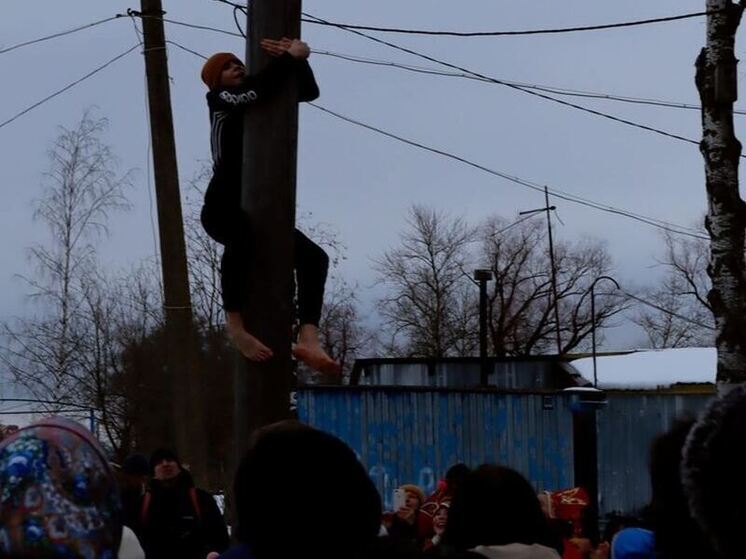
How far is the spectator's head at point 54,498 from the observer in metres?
2.29

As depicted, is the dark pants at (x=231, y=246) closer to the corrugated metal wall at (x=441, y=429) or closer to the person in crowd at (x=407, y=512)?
the person in crowd at (x=407, y=512)

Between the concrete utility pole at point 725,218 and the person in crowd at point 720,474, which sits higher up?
the concrete utility pole at point 725,218

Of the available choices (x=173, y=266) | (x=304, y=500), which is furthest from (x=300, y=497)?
(x=173, y=266)

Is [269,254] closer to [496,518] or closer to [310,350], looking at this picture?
[310,350]

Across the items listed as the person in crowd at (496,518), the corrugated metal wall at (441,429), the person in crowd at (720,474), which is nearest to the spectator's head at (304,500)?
the person in crowd at (720,474)

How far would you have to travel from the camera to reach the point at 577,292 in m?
52.2

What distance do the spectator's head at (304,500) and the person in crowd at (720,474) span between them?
2.42 ft

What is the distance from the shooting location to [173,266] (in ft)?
37.8

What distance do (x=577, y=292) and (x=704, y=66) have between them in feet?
139

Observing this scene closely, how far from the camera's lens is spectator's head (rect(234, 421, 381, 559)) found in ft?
8.46

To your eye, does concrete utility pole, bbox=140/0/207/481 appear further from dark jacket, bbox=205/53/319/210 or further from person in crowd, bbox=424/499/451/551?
dark jacket, bbox=205/53/319/210

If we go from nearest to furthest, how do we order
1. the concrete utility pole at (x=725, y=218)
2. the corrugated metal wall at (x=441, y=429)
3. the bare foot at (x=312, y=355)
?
the bare foot at (x=312, y=355)
the concrete utility pole at (x=725, y=218)
the corrugated metal wall at (x=441, y=429)

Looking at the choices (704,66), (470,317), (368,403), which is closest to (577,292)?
(470,317)

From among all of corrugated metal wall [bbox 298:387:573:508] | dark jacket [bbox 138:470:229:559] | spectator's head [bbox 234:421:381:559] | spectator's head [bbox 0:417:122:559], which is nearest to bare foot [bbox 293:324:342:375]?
spectator's head [bbox 234:421:381:559]
